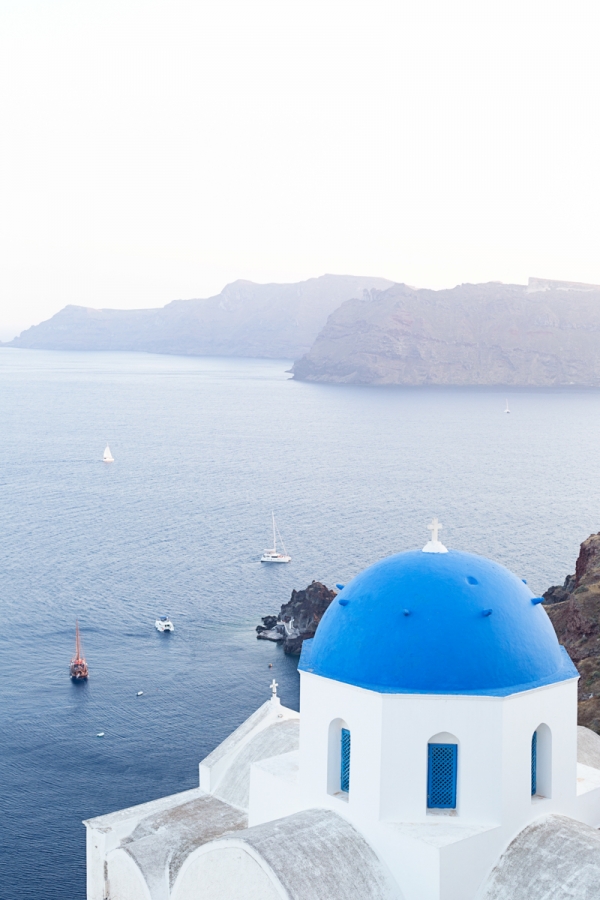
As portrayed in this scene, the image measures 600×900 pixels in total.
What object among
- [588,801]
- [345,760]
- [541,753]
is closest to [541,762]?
[541,753]

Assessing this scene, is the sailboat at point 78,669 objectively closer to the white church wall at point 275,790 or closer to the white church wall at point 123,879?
the white church wall at point 123,879

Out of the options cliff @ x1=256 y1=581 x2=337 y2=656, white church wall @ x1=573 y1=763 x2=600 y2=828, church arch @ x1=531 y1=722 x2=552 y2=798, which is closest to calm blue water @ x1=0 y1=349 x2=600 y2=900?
cliff @ x1=256 y1=581 x2=337 y2=656

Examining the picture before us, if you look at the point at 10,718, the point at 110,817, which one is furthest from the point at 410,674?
the point at 10,718

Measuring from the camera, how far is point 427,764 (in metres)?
15.0

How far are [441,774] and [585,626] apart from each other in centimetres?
2906

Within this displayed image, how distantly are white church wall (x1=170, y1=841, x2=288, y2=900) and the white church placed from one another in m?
0.02

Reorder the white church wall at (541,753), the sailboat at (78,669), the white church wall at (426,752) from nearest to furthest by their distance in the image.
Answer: the white church wall at (426,752), the white church wall at (541,753), the sailboat at (78,669)

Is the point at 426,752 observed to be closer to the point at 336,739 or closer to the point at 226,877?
the point at 336,739

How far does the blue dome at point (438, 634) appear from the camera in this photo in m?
15.1

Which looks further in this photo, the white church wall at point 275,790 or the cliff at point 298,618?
the cliff at point 298,618

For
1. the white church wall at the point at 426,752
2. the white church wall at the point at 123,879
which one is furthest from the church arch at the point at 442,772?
the white church wall at the point at 123,879

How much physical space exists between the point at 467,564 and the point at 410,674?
2.32 m

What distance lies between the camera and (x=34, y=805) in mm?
34594

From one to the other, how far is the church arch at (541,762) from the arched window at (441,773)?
162 centimetres
